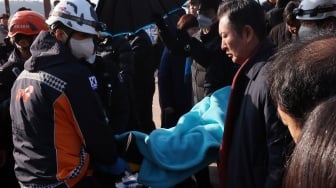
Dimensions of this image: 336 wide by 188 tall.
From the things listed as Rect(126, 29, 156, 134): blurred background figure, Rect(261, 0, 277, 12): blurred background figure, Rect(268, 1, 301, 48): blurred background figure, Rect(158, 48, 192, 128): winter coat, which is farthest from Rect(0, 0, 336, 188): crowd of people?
Rect(261, 0, 277, 12): blurred background figure

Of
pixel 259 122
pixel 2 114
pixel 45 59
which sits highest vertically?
pixel 45 59

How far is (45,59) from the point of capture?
8.34 feet

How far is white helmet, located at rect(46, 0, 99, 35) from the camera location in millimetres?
2734

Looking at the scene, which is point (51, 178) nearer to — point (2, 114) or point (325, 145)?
point (2, 114)

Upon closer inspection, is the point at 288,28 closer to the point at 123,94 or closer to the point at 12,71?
the point at 123,94

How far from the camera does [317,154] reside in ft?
2.50

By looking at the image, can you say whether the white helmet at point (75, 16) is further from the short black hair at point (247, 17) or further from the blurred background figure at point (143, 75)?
the blurred background figure at point (143, 75)

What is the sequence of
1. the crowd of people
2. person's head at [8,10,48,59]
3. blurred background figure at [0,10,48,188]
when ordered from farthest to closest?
person's head at [8,10,48,59], blurred background figure at [0,10,48,188], the crowd of people

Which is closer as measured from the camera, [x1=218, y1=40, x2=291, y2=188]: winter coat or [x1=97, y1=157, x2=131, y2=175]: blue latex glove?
[x1=218, y1=40, x2=291, y2=188]: winter coat

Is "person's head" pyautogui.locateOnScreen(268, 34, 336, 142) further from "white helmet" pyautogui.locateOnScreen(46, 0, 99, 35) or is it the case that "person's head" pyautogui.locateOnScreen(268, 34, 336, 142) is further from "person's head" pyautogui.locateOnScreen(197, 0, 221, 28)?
"person's head" pyautogui.locateOnScreen(197, 0, 221, 28)

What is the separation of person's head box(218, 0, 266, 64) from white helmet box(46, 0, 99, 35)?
0.79 m

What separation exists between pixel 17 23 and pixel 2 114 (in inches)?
28.6

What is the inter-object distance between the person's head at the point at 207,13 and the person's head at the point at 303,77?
255 centimetres

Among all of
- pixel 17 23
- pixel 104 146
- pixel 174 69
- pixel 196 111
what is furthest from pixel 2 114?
pixel 174 69
